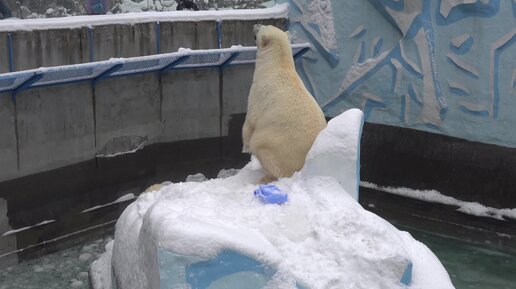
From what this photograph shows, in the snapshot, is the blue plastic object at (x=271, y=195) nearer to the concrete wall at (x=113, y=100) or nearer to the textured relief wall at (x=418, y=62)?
the concrete wall at (x=113, y=100)

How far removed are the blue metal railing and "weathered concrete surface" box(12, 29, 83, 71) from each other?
382mm

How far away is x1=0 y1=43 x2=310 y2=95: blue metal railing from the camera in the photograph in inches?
291

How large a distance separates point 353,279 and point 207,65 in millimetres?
6520

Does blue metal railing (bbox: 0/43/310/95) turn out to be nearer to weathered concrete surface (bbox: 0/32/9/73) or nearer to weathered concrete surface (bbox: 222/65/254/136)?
weathered concrete surface (bbox: 222/65/254/136)

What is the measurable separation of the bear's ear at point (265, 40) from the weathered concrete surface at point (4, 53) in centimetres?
361

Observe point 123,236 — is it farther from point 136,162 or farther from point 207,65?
point 207,65

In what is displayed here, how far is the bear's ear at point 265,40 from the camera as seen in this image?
541 cm

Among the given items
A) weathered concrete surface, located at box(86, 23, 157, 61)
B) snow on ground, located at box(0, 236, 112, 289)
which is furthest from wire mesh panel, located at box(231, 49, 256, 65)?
snow on ground, located at box(0, 236, 112, 289)

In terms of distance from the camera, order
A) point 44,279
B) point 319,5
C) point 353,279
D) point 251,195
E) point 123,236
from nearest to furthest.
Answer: point 353,279, point 251,195, point 123,236, point 44,279, point 319,5

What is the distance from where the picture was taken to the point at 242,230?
356 cm

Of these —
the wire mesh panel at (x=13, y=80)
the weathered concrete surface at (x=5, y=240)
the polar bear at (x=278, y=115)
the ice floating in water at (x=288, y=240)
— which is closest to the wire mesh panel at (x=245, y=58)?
the wire mesh panel at (x=13, y=80)

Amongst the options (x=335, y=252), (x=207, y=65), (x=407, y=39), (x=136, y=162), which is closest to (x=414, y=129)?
(x=407, y=39)

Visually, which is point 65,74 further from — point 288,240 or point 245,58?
point 288,240

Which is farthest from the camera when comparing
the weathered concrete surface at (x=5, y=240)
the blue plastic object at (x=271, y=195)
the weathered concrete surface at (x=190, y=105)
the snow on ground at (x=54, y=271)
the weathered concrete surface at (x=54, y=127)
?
the weathered concrete surface at (x=190, y=105)
